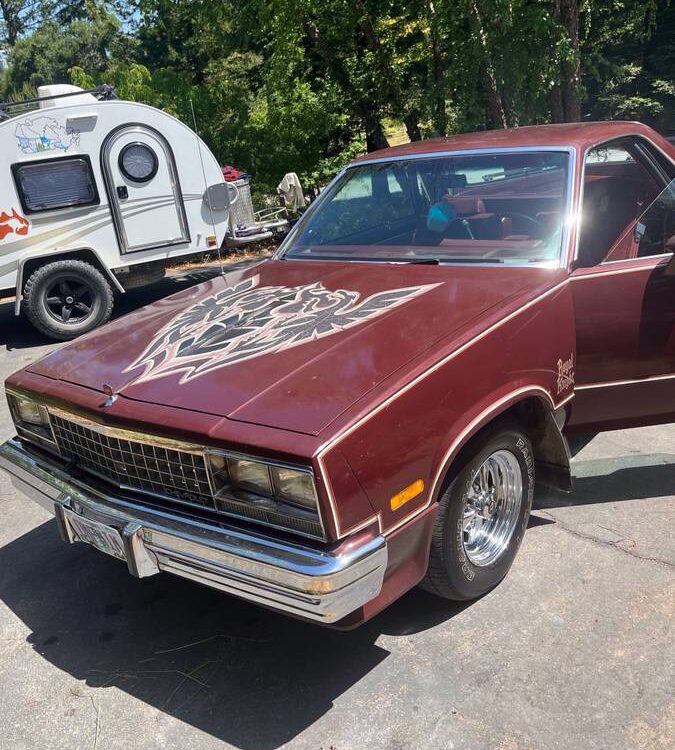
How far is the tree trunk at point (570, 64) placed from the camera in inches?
392

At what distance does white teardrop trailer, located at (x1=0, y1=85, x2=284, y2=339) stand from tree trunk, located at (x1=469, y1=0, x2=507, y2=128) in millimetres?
3980

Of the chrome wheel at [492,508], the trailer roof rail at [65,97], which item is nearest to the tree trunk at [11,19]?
the trailer roof rail at [65,97]

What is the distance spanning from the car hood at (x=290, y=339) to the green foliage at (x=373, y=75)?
7352 mm

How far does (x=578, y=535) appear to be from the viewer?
3.70m

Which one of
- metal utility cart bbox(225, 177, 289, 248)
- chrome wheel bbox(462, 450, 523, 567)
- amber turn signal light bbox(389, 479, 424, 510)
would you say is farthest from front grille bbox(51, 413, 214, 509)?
metal utility cart bbox(225, 177, 289, 248)

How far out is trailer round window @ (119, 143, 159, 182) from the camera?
867 centimetres

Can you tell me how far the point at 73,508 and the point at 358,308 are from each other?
1.43 metres

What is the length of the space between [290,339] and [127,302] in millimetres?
7820

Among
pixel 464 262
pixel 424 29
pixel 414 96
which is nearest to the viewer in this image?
pixel 464 262


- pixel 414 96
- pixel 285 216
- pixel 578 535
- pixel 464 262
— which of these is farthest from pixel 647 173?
pixel 414 96

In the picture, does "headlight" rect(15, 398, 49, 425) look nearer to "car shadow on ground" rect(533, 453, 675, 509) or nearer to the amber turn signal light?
the amber turn signal light

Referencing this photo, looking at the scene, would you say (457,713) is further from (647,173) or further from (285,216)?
(285,216)

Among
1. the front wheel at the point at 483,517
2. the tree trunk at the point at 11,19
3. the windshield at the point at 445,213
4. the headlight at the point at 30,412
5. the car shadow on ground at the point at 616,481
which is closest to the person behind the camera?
the front wheel at the point at 483,517

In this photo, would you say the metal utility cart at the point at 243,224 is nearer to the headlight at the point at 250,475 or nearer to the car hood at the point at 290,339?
the car hood at the point at 290,339
